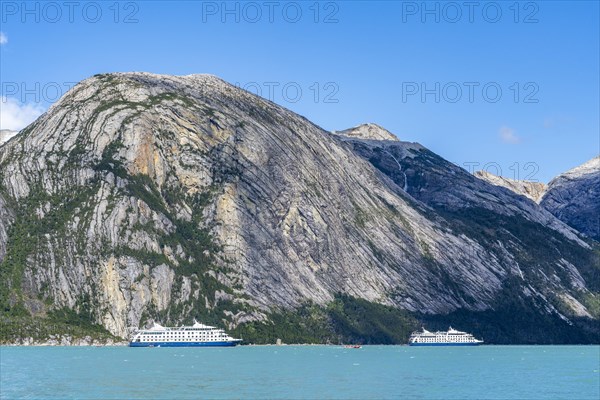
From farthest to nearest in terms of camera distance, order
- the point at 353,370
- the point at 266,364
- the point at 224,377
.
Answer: the point at 266,364, the point at 353,370, the point at 224,377

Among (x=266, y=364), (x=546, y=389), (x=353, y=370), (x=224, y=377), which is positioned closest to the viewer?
(x=546, y=389)

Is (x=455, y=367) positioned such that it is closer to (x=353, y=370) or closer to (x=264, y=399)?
(x=353, y=370)

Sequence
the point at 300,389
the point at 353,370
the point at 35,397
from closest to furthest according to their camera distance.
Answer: the point at 35,397 < the point at 300,389 < the point at 353,370

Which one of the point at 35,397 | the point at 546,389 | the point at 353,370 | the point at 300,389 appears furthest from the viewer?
the point at 353,370

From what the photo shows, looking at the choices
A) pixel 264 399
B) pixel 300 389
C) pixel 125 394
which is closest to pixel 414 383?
pixel 300 389

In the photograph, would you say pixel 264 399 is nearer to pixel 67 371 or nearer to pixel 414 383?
pixel 414 383

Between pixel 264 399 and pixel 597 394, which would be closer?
pixel 264 399

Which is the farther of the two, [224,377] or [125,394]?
[224,377]

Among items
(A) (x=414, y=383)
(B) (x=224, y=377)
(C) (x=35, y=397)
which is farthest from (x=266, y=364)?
(C) (x=35, y=397)
